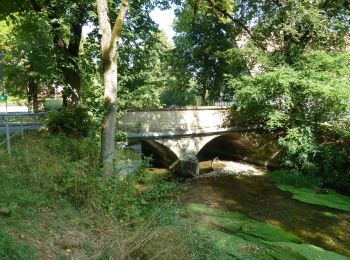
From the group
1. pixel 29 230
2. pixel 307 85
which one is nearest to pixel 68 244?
pixel 29 230

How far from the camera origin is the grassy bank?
480 centimetres

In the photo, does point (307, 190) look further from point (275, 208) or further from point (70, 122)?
point (70, 122)

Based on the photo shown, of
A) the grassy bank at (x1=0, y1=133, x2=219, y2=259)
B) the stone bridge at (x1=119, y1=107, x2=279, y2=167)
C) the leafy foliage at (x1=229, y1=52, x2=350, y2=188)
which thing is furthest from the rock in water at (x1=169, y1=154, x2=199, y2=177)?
the grassy bank at (x1=0, y1=133, x2=219, y2=259)

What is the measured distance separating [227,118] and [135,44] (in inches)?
297

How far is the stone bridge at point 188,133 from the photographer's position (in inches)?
623

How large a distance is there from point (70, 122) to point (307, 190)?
9.24 meters

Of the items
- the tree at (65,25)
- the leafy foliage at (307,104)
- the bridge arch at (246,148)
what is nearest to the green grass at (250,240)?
the leafy foliage at (307,104)

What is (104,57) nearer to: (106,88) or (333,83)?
(106,88)

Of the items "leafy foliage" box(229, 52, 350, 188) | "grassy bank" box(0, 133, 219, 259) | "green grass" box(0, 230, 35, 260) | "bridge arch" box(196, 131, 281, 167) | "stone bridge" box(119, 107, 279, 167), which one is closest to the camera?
"green grass" box(0, 230, 35, 260)

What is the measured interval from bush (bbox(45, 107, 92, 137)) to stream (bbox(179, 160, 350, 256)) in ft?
13.5

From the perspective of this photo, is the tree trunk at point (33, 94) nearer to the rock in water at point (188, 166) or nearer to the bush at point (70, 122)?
the rock in water at point (188, 166)

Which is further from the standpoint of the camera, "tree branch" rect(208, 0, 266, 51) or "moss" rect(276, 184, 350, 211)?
"tree branch" rect(208, 0, 266, 51)

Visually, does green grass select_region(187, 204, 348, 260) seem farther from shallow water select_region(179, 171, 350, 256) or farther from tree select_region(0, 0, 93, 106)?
tree select_region(0, 0, 93, 106)

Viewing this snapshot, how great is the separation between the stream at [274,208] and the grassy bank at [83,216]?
133 inches
